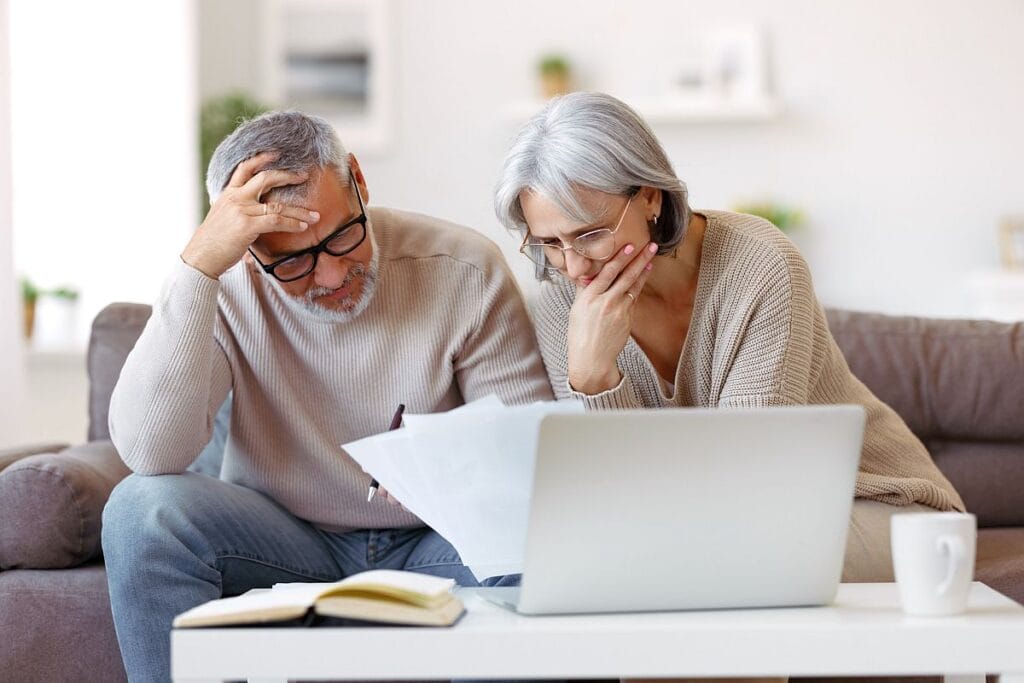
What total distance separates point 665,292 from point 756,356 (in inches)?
9.5

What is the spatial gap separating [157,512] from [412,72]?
3.89 m

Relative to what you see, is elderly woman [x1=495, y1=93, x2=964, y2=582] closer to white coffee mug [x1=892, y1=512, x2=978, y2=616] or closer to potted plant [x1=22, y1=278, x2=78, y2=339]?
white coffee mug [x1=892, y1=512, x2=978, y2=616]

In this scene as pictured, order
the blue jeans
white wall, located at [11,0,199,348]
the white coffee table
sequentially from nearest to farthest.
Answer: the white coffee table, the blue jeans, white wall, located at [11,0,199,348]

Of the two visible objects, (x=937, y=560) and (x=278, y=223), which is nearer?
(x=937, y=560)

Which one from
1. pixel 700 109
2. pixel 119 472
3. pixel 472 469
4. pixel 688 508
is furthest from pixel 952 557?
pixel 700 109

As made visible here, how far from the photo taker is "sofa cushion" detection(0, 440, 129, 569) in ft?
6.33

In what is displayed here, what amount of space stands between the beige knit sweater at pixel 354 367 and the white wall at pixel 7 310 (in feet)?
4.95

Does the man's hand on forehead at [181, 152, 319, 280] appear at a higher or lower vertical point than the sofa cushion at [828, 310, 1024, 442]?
higher

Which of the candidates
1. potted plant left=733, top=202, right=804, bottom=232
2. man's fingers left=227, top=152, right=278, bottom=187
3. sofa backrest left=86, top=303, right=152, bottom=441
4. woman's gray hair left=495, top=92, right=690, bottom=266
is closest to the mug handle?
woman's gray hair left=495, top=92, right=690, bottom=266

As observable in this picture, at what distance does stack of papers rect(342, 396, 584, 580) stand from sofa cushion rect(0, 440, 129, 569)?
789 millimetres

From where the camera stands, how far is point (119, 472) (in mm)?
2115

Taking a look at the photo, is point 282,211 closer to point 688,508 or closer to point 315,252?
point 315,252

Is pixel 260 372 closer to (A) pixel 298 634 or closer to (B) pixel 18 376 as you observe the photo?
(A) pixel 298 634

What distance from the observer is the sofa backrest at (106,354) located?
2346mm
